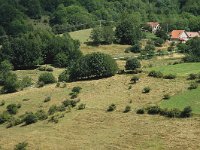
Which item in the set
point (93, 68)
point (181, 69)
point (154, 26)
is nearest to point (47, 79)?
point (93, 68)

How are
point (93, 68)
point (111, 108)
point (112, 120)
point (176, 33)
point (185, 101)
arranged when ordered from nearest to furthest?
point (112, 120) → point (185, 101) → point (111, 108) → point (93, 68) → point (176, 33)

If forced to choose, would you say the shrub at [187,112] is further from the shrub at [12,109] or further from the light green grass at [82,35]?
the light green grass at [82,35]

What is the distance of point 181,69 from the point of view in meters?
90.0

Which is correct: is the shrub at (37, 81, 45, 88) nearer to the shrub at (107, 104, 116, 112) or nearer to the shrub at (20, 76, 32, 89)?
the shrub at (20, 76, 32, 89)

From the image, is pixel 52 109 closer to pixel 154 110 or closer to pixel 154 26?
pixel 154 110

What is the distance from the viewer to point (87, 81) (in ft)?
292

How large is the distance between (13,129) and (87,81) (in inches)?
760

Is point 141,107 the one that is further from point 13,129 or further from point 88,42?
point 88,42

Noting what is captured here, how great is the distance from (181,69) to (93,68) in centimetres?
1440

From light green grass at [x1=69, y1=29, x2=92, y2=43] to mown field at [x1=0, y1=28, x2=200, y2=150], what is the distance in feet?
146

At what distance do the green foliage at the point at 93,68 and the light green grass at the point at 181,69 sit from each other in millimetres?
6914

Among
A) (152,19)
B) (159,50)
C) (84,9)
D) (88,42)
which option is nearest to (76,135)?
(159,50)

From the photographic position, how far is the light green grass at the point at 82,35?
134225mm

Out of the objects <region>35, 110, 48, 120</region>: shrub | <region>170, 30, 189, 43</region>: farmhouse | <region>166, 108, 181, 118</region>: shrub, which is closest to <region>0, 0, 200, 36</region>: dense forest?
<region>170, 30, 189, 43</region>: farmhouse
